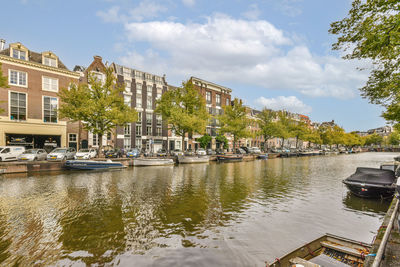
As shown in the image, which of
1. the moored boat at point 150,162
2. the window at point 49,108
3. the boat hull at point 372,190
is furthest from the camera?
the window at point 49,108

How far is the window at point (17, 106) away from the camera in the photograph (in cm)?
3381

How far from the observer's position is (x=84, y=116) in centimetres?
3028

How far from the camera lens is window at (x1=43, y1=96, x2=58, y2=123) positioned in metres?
36.7

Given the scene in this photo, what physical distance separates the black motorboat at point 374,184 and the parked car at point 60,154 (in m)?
31.5

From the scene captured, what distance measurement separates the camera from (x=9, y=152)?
26156mm

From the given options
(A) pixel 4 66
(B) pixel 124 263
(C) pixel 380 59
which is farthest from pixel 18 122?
(C) pixel 380 59

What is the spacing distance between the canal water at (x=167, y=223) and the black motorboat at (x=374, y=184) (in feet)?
1.94

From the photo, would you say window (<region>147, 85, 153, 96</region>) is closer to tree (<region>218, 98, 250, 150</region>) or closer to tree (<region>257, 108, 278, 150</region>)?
tree (<region>218, 98, 250, 150</region>)

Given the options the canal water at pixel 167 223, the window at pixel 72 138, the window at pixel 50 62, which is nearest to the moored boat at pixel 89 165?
the canal water at pixel 167 223

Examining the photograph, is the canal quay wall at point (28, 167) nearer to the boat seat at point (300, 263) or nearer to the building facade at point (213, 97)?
the boat seat at point (300, 263)

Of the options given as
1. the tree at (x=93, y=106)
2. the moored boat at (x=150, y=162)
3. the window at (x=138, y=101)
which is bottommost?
the moored boat at (x=150, y=162)

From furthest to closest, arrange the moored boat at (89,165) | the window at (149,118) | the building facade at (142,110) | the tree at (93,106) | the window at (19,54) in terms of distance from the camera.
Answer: the window at (149,118)
the building facade at (142,110)
the window at (19,54)
the tree at (93,106)
the moored boat at (89,165)

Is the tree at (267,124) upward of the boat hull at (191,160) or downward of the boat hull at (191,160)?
upward

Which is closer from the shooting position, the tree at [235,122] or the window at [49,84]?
the window at [49,84]
